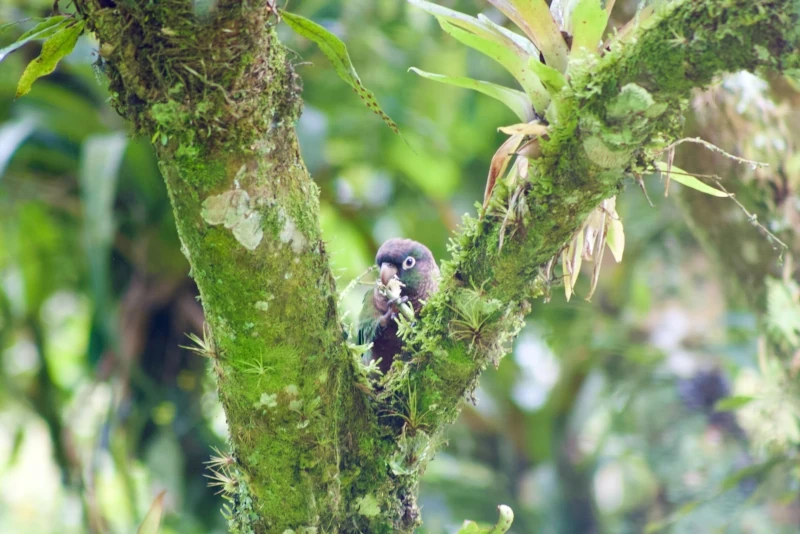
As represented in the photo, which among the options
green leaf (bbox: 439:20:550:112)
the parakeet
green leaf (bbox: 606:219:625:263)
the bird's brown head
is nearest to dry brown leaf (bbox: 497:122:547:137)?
green leaf (bbox: 439:20:550:112)

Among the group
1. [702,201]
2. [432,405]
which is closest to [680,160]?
[702,201]

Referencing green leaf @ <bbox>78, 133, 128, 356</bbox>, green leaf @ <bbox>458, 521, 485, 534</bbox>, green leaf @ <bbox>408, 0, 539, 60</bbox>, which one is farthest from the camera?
green leaf @ <bbox>78, 133, 128, 356</bbox>

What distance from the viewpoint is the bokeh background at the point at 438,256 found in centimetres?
310

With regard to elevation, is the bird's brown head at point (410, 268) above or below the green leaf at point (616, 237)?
above

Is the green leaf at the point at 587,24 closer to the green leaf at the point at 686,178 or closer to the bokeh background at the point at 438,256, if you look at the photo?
the green leaf at the point at 686,178

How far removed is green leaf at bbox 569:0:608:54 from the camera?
53.1 inches

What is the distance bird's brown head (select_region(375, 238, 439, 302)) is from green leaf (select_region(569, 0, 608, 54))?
4.99ft

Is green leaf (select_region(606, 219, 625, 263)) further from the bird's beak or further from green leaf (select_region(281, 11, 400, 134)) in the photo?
the bird's beak

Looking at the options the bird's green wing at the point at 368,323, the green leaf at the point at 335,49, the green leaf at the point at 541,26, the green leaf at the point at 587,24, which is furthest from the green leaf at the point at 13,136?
the green leaf at the point at 587,24

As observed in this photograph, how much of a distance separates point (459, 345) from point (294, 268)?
430 millimetres

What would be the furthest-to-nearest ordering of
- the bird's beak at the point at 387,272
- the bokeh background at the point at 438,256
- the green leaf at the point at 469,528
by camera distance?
1. the bokeh background at the point at 438,256
2. the bird's beak at the point at 387,272
3. the green leaf at the point at 469,528

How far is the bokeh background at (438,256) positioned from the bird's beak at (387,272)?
34.1 inches

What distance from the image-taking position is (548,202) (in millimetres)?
1411

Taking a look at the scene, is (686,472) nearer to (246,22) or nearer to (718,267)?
(718,267)
